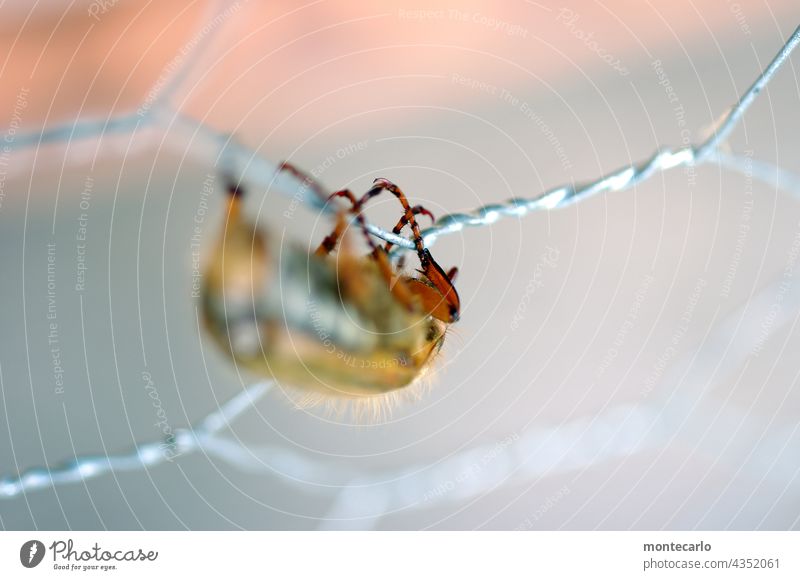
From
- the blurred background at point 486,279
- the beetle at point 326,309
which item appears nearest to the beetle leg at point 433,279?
the beetle at point 326,309

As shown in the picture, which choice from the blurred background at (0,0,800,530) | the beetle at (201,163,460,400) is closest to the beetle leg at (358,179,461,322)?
the beetle at (201,163,460,400)

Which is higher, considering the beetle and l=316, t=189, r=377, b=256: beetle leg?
l=316, t=189, r=377, b=256: beetle leg

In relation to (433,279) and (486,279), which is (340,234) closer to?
(433,279)

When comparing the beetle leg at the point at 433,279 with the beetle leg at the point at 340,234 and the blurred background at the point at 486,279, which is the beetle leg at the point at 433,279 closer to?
the beetle leg at the point at 340,234

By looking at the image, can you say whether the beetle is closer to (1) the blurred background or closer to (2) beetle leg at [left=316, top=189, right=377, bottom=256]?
(2) beetle leg at [left=316, top=189, right=377, bottom=256]

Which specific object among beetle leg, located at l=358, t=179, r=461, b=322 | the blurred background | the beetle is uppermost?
the blurred background

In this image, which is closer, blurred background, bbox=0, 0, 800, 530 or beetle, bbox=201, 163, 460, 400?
beetle, bbox=201, 163, 460, 400
